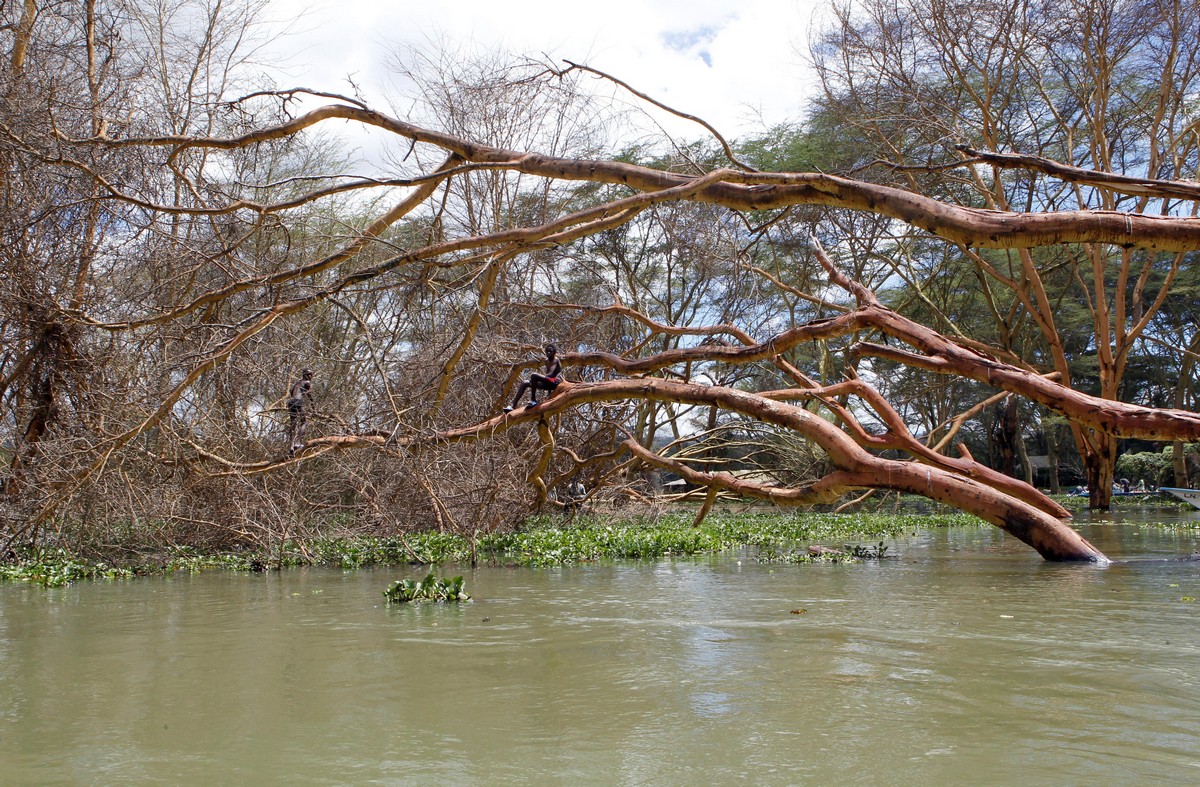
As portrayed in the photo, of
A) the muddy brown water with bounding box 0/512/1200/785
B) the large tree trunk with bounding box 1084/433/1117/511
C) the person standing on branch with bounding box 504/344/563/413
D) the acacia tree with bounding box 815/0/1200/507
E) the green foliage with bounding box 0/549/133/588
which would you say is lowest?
the muddy brown water with bounding box 0/512/1200/785

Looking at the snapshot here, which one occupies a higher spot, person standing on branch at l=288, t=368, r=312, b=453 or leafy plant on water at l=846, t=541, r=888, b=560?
person standing on branch at l=288, t=368, r=312, b=453

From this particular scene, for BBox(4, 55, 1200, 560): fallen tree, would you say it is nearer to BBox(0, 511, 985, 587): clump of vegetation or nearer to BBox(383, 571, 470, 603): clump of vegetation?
BBox(0, 511, 985, 587): clump of vegetation

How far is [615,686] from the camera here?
16.3ft

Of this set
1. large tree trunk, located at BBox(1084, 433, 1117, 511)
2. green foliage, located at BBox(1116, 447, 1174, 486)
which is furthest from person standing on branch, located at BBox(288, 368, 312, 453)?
green foliage, located at BBox(1116, 447, 1174, 486)

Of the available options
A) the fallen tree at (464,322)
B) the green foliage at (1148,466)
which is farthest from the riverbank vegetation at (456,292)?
the green foliage at (1148,466)

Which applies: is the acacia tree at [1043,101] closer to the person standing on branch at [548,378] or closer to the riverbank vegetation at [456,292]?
the riverbank vegetation at [456,292]

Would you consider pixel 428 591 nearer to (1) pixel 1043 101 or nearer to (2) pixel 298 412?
(2) pixel 298 412

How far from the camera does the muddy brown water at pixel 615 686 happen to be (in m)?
3.70

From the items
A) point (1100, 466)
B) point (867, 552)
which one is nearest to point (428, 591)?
point (867, 552)

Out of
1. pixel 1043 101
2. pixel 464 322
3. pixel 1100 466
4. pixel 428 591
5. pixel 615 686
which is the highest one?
pixel 1043 101

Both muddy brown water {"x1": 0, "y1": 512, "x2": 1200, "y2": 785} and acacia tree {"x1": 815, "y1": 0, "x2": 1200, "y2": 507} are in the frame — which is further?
acacia tree {"x1": 815, "y1": 0, "x2": 1200, "y2": 507}

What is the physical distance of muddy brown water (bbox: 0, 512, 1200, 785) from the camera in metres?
3.70

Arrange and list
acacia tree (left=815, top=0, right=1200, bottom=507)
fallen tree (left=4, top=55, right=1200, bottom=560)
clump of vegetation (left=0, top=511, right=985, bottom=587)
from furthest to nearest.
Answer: acacia tree (left=815, top=0, right=1200, bottom=507) → clump of vegetation (left=0, top=511, right=985, bottom=587) → fallen tree (left=4, top=55, right=1200, bottom=560)

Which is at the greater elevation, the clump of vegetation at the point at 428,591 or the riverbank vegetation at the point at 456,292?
the riverbank vegetation at the point at 456,292
